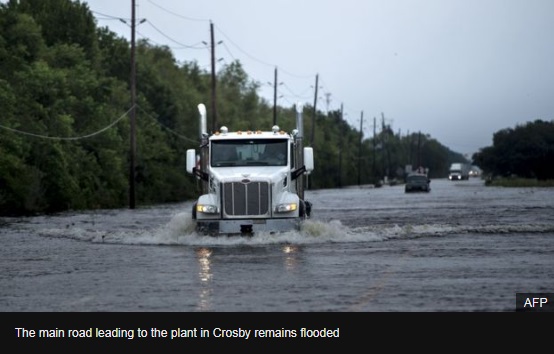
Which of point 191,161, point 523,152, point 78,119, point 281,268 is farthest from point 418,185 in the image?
point 281,268

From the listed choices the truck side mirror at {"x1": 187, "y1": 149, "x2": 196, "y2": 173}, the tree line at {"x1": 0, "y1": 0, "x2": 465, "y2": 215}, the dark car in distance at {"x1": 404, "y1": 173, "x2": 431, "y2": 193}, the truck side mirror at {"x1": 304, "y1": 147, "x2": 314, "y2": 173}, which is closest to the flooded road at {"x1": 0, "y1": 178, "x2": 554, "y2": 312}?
the truck side mirror at {"x1": 304, "y1": 147, "x2": 314, "y2": 173}

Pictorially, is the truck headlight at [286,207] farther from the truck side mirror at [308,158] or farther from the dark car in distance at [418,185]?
the dark car in distance at [418,185]

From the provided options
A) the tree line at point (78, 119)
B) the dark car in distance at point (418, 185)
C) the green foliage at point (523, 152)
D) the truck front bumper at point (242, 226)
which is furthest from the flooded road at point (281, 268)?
the green foliage at point (523, 152)

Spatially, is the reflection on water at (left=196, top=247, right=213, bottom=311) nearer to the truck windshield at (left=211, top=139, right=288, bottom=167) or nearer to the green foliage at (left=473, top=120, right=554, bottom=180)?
the truck windshield at (left=211, top=139, right=288, bottom=167)

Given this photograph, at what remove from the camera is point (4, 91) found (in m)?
51.4

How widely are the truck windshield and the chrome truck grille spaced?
1363 mm

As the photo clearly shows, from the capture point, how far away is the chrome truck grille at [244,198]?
27.0 m
